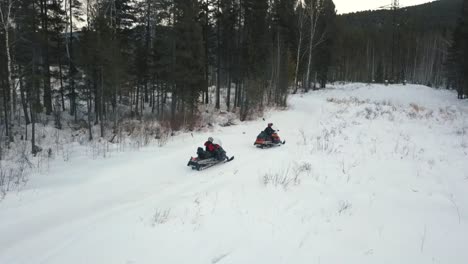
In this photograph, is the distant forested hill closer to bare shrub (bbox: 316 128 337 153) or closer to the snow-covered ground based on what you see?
bare shrub (bbox: 316 128 337 153)

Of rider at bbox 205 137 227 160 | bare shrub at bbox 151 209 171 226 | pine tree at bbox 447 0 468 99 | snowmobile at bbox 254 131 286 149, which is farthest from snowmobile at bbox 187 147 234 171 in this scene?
pine tree at bbox 447 0 468 99

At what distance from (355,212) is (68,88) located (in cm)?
2403

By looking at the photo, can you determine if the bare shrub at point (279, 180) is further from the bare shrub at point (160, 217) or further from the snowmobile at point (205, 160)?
the bare shrub at point (160, 217)

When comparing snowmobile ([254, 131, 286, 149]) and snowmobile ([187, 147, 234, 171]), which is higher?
snowmobile ([254, 131, 286, 149])

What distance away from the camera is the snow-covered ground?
4.64 metres

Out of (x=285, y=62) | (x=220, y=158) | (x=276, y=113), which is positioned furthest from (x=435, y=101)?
(x=220, y=158)

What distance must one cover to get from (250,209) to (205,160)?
12.1ft

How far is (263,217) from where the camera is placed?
580 centimetres

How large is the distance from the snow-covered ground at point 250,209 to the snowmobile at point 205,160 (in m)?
0.34

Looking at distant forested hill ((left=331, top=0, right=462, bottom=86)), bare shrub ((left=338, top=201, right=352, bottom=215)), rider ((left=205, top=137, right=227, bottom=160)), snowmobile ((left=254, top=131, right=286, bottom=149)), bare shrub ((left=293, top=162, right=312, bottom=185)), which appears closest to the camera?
bare shrub ((left=338, top=201, right=352, bottom=215))

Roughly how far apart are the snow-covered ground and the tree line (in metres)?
8.83

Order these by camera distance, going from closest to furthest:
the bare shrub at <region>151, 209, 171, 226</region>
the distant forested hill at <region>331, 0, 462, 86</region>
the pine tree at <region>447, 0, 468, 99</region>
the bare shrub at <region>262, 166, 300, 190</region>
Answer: the bare shrub at <region>151, 209, 171, 226</region> → the bare shrub at <region>262, 166, 300, 190</region> → the pine tree at <region>447, 0, 468, 99</region> → the distant forested hill at <region>331, 0, 462, 86</region>

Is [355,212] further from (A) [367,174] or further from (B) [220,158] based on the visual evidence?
(B) [220,158]

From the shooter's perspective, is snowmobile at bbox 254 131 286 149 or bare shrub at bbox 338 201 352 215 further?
snowmobile at bbox 254 131 286 149
